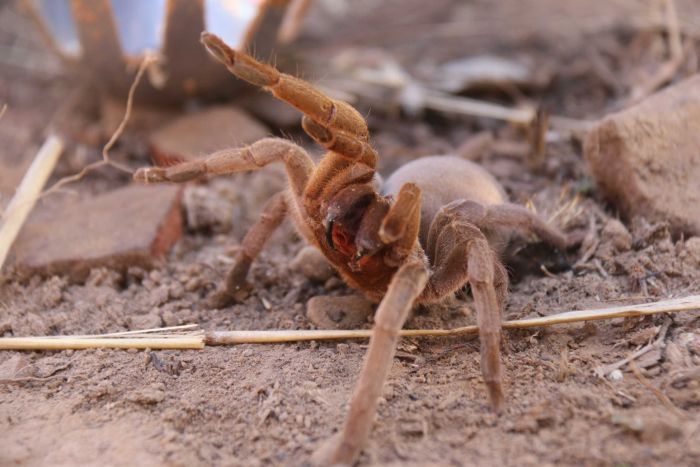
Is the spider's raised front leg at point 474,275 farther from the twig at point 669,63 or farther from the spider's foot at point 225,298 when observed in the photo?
the twig at point 669,63

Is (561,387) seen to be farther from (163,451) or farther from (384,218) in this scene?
(163,451)

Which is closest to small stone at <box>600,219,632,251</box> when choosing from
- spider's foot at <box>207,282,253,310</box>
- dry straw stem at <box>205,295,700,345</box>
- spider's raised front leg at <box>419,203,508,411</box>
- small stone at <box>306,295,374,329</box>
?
dry straw stem at <box>205,295,700,345</box>

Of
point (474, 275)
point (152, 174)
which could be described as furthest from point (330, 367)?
point (152, 174)

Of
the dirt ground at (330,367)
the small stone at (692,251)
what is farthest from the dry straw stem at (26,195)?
the small stone at (692,251)

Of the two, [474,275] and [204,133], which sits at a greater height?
[204,133]

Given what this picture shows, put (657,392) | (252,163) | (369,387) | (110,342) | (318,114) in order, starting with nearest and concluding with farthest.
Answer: (369,387)
(657,392)
(318,114)
(110,342)
(252,163)

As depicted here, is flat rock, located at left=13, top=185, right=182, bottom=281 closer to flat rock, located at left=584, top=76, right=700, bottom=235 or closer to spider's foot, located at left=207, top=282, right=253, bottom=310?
spider's foot, located at left=207, top=282, right=253, bottom=310

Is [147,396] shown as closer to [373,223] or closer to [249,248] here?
[249,248]
